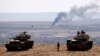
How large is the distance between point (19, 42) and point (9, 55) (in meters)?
7.27

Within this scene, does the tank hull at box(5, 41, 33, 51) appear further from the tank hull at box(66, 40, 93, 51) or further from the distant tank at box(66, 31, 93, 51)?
the tank hull at box(66, 40, 93, 51)

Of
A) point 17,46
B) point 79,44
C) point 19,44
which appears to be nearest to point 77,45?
point 79,44

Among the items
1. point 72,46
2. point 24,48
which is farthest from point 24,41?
point 72,46

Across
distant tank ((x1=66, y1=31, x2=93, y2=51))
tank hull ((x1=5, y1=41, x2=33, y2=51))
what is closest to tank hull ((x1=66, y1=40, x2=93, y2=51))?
distant tank ((x1=66, y1=31, x2=93, y2=51))

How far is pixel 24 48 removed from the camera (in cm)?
5238

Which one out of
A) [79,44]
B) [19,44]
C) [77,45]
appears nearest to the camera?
[77,45]

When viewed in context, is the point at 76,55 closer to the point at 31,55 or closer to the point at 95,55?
the point at 95,55

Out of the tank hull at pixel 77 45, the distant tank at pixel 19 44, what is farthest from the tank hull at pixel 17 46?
the tank hull at pixel 77 45

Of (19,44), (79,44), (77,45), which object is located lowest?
(77,45)

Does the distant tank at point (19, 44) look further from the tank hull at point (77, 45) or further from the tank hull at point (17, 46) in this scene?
the tank hull at point (77, 45)

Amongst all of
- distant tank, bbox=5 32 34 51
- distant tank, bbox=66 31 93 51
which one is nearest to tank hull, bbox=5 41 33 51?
distant tank, bbox=5 32 34 51

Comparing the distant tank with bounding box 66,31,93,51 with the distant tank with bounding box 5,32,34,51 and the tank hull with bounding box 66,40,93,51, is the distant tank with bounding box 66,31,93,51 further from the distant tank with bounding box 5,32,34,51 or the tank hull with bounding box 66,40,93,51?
the distant tank with bounding box 5,32,34,51

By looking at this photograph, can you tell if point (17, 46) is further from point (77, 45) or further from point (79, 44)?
point (79, 44)

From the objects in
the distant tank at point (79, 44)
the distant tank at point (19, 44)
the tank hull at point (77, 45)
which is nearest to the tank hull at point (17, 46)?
the distant tank at point (19, 44)
